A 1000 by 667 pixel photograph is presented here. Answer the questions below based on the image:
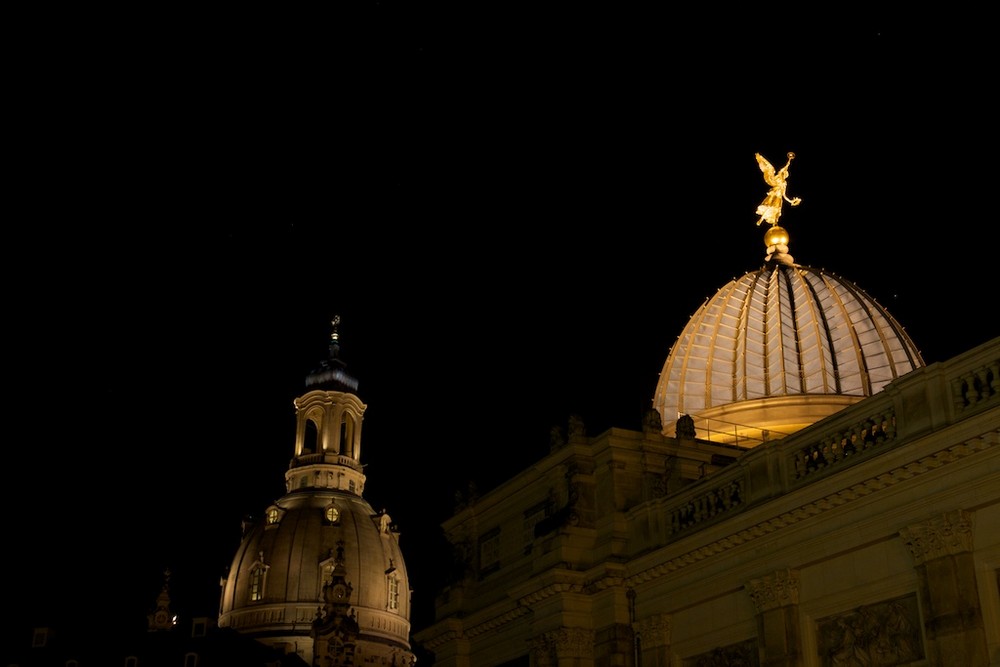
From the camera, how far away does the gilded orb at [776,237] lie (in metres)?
57.3

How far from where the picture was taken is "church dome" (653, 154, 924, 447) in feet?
157

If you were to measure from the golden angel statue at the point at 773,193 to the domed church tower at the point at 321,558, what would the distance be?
46213 millimetres

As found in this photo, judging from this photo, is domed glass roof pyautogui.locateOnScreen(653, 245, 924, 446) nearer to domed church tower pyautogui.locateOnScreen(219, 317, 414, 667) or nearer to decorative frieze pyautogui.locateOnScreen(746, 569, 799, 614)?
decorative frieze pyautogui.locateOnScreen(746, 569, 799, 614)

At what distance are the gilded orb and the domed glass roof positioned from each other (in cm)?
154

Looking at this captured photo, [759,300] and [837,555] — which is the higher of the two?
[759,300]

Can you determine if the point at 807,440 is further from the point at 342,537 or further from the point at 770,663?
the point at 342,537

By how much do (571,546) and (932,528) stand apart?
40.9 feet

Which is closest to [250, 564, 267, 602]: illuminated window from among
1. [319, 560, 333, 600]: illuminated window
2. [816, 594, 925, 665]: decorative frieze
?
[319, 560, 333, 600]: illuminated window

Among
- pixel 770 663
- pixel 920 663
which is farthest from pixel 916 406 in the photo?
pixel 770 663

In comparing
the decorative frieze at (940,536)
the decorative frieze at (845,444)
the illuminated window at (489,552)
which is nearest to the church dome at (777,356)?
the illuminated window at (489,552)

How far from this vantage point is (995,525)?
2450 centimetres

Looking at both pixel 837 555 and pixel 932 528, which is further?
pixel 837 555

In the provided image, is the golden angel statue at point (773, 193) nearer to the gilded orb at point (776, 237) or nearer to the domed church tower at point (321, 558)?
the gilded orb at point (776, 237)

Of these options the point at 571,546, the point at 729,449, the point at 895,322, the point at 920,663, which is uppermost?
the point at 895,322
